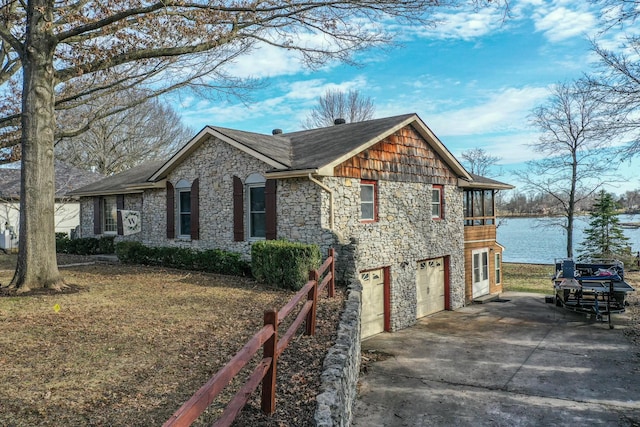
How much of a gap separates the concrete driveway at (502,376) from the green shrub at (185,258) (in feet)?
13.9

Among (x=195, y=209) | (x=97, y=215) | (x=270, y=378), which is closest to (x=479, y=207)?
(x=195, y=209)

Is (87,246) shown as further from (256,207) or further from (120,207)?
(256,207)

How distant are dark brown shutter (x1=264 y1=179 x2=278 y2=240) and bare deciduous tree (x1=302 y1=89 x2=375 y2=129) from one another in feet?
92.1

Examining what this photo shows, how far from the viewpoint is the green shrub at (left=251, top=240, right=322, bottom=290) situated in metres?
9.93

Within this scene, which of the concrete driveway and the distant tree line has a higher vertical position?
the distant tree line

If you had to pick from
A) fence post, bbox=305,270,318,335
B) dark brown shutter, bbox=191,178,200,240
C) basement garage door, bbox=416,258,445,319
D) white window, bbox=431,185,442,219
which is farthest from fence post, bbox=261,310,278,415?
white window, bbox=431,185,442,219

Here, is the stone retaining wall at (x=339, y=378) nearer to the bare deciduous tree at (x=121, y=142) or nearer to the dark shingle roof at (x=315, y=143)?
the dark shingle roof at (x=315, y=143)

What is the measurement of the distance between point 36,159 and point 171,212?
5800 mm

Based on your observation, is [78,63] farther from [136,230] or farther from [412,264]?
[412,264]

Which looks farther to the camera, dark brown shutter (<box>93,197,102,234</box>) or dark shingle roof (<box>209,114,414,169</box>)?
dark brown shutter (<box>93,197,102,234</box>)

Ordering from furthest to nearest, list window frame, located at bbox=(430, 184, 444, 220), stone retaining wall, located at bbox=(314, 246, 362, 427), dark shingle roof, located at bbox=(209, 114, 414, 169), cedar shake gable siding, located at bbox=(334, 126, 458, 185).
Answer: window frame, located at bbox=(430, 184, 444, 220), cedar shake gable siding, located at bbox=(334, 126, 458, 185), dark shingle roof, located at bbox=(209, 114, 414, 169), stone retaining wall, located at bbox=(314, 246, 362, 427)

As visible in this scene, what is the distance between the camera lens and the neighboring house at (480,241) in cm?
1762

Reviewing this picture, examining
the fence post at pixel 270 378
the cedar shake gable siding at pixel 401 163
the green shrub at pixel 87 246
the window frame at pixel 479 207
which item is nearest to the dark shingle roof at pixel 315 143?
the cedar shake gable siding at pixel 401 163

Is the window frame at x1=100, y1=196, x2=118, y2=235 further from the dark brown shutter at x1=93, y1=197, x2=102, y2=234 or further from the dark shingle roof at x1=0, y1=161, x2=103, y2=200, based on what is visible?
the dark shingle roof at x1=0, y1=161, x2=103, y2=200
